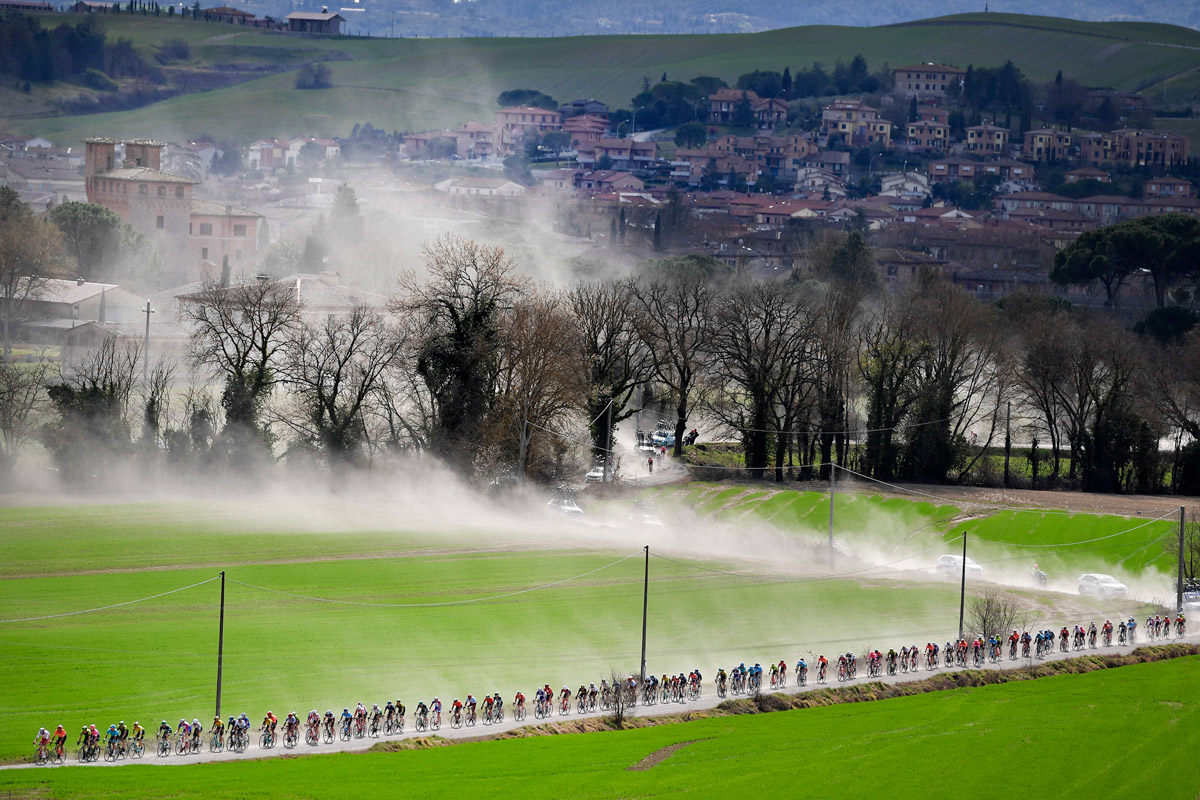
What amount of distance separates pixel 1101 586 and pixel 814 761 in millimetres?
23515

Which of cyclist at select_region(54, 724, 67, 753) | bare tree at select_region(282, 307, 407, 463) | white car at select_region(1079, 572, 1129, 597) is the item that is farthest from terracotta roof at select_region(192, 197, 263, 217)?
cyclist at select_region(54, 724, 67, 753)

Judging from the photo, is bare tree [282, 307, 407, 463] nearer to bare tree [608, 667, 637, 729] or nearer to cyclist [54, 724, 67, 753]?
bare tree [608, 667, 637, 729]

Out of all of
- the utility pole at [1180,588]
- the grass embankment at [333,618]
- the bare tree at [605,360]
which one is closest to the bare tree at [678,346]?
the bare tree at [605,360]

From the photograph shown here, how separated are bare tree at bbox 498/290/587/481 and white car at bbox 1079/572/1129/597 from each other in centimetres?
2401

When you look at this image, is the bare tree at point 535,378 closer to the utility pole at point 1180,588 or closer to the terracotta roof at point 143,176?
the utility pole at point 1180,588

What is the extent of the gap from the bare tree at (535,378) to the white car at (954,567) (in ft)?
62.2

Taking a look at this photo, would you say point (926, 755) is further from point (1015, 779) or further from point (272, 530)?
point (272, 530)

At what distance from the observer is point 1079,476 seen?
7481 centimetres

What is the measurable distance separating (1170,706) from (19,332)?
80.4m

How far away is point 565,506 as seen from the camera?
206ft

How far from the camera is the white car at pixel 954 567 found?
54.6 meters

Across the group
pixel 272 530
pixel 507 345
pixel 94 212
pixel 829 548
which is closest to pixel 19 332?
pixel 94 212

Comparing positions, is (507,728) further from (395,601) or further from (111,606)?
(111,606)

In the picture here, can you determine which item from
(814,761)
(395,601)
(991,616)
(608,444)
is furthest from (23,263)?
(814,761)
